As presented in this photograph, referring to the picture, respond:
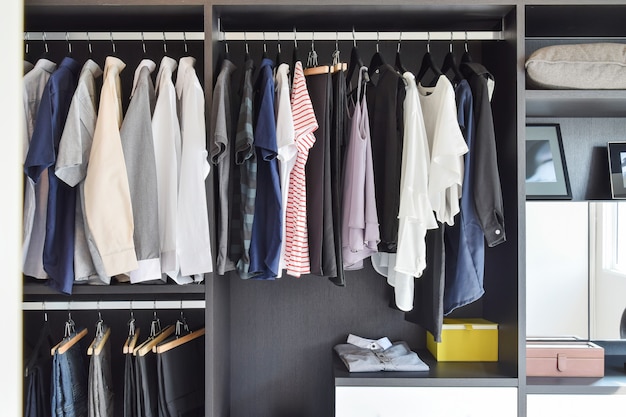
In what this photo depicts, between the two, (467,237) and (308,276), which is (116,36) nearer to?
(308,276)

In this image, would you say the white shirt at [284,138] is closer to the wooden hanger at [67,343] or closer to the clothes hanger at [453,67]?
the clothes hanger at [453,67]

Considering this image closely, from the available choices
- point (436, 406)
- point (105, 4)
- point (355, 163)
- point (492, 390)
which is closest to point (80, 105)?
point (105, 4)

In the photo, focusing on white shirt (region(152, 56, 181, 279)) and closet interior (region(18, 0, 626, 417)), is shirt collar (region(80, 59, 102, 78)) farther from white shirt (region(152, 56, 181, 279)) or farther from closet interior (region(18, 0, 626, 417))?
white shirt (region(152, 56, 181, 279))

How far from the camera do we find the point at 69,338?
1.92 meters

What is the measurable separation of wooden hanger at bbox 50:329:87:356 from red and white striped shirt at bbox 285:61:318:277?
814 millimetres

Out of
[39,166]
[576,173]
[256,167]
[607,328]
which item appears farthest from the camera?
[576,173]

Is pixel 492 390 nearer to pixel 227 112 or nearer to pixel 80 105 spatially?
pixel 227 112

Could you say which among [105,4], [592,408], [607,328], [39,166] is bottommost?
[592,408]

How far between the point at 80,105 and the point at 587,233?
6.23ft

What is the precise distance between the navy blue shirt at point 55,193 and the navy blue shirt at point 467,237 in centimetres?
126

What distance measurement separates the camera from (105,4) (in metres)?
1.82

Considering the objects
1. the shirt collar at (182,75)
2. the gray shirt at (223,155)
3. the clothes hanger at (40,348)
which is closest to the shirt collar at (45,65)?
the shirt collar at (182,75)

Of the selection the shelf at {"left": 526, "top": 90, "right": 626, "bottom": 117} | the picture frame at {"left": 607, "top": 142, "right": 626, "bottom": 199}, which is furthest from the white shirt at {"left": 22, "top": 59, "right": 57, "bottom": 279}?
the picture frame at {"left": 607, "top": 142, "right": 626, "bottom": 199}

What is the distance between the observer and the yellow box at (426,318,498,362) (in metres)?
2.07
